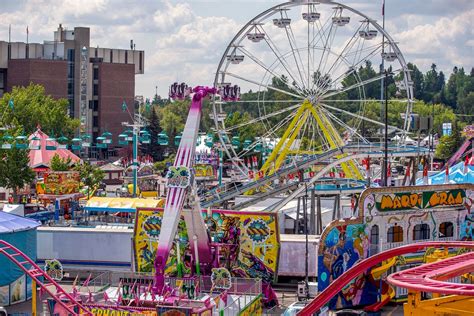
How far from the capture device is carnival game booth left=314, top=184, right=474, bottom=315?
4112 cm

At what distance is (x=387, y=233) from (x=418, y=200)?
173cm

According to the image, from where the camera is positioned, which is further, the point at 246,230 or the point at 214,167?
the point at 214,167

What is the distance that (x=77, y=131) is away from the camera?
5162 inches

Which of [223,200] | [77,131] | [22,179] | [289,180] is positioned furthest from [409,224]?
[77,131]

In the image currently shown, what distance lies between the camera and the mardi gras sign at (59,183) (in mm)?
72750

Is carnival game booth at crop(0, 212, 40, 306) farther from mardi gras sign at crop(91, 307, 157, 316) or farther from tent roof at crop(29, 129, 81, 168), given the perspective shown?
tent roof at crop(29, 129, 81, 168)

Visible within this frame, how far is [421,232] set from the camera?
44062mm

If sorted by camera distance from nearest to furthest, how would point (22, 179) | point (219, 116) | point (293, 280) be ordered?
point (293, 280)
point (219, 116)
point (22, 179)

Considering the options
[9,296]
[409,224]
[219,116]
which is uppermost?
[219,116]

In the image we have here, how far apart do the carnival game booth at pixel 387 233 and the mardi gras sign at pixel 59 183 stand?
109ft

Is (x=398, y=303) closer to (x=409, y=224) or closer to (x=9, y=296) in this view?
(x=409, y=224)

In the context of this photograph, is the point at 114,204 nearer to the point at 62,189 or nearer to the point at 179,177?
the point at 62,189

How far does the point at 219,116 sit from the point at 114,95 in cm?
7522

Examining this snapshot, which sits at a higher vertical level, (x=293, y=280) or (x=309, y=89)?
(x=309, y=89)
